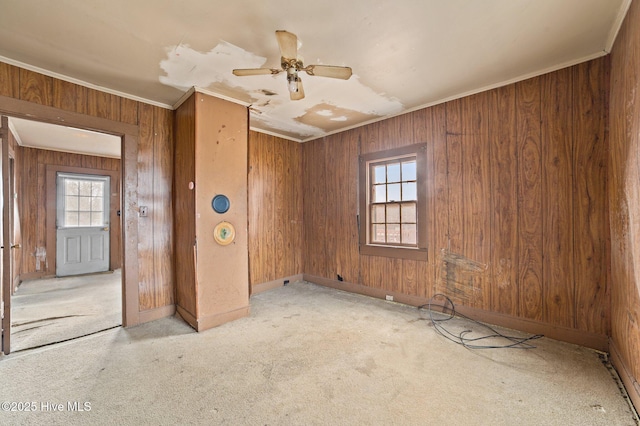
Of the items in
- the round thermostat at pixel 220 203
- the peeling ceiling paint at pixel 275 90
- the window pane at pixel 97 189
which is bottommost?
the round thermostat at pixel 220 203

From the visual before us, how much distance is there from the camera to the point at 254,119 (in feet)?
12.8

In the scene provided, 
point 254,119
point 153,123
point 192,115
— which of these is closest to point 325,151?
point 254,119

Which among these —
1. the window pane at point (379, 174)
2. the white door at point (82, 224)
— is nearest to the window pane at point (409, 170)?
the window pane at point (379, 174)

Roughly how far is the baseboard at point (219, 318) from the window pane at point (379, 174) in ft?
8.34

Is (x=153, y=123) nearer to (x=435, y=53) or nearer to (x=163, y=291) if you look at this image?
(x=163, y=291)

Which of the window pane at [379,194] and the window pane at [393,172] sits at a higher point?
the window pane at [393,172]

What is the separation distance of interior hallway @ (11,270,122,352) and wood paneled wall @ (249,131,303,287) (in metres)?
1.93

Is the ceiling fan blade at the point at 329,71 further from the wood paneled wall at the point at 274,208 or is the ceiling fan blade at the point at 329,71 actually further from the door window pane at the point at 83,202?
the door window pane at the point at 83,202

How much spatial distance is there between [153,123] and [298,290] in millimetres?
3087

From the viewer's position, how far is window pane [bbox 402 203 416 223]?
358 centimetres

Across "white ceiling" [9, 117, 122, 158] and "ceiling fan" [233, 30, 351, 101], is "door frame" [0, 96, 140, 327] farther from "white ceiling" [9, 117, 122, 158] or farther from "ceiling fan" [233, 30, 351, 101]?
"ceiling fan" [233, 30, 351, 101]

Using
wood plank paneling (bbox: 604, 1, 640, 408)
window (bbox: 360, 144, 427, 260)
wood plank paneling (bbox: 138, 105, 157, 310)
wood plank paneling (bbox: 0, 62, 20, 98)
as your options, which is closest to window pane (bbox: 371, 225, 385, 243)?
window (bbox: 360, 144, 427, 260)

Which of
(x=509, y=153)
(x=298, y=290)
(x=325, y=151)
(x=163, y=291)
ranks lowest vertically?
(x=298, y=290)

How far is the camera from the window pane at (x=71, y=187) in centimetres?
550
